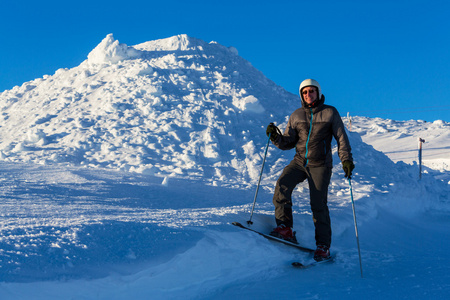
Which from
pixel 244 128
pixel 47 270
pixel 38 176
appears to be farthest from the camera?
pixel 244 128

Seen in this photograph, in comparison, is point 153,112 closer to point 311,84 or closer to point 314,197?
point 311,84

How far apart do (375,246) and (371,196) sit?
2.31 metres

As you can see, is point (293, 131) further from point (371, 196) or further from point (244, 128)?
point (244, 128)

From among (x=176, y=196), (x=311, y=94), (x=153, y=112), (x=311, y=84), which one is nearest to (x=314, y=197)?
(x=311, y=94)

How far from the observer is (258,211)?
5.55 m

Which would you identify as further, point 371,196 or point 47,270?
point 371,196

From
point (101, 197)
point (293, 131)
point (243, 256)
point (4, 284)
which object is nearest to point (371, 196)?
point (293, 131)

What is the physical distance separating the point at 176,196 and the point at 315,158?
2.60 m

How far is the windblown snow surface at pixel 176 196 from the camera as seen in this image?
10.3 ft

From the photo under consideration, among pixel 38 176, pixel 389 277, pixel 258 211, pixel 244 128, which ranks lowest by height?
pixel 389 277

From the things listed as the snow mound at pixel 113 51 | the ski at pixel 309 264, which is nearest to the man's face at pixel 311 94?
the ski at pixel 309 264

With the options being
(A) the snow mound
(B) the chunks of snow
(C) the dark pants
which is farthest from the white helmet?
(A) the snow mound

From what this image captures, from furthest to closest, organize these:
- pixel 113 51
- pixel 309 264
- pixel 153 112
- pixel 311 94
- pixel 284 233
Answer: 1. pixel 113 51
2. pixel 153 112
3. pixel 311 94
4. pixel 284 233
5. pixel 309 264

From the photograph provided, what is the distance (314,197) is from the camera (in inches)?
174
